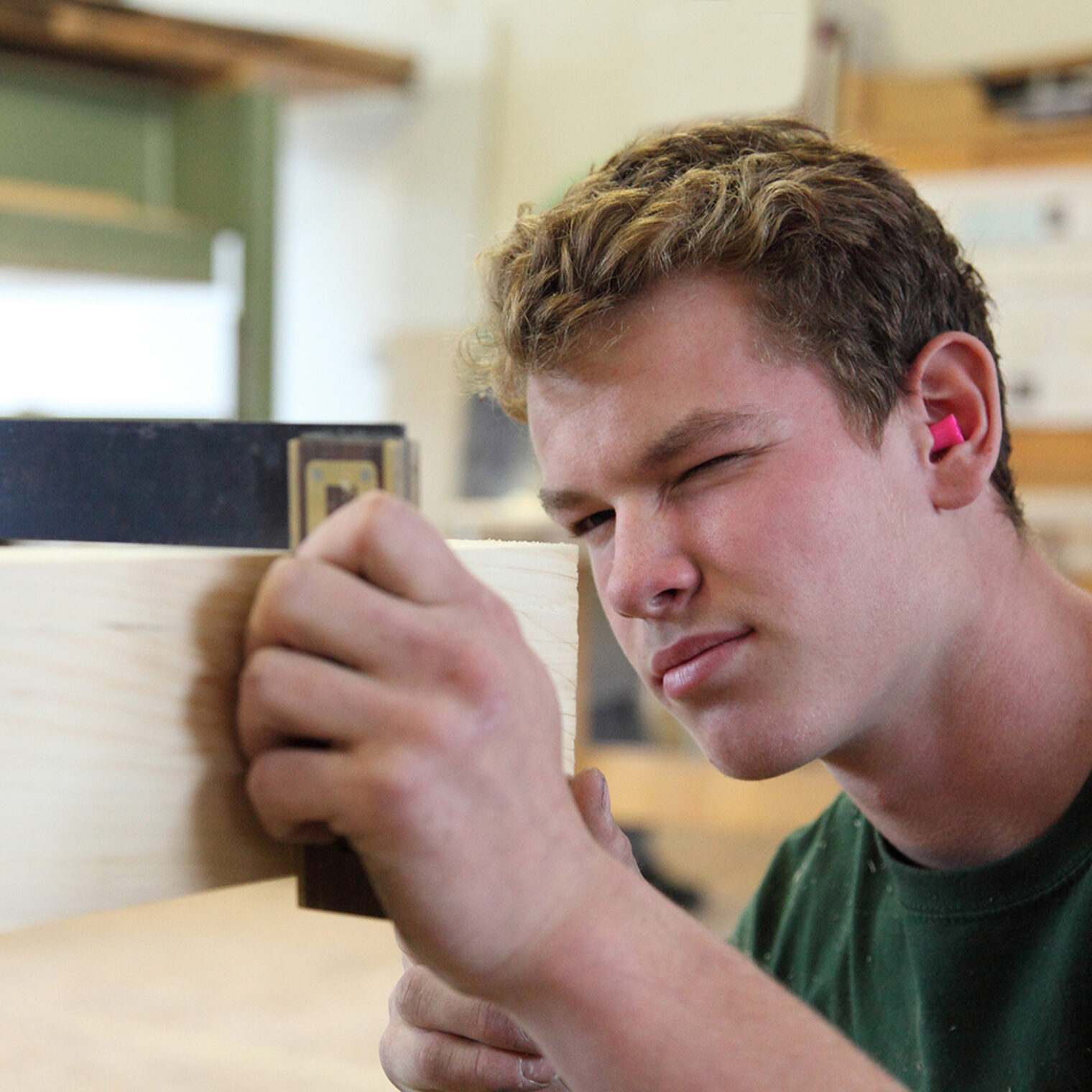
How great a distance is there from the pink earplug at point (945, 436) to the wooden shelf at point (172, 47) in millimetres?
2865

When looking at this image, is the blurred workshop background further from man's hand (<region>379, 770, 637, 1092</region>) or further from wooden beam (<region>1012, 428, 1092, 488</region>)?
man's hand (<region>379, 770, 637, 1092</region>)

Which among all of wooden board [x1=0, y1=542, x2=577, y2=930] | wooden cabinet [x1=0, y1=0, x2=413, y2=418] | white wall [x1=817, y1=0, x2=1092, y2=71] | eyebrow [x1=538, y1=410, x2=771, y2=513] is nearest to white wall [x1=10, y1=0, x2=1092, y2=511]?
A: white wall [x1=817, y1=0, x2=1092, y2=71]

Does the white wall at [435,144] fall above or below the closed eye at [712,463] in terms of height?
above

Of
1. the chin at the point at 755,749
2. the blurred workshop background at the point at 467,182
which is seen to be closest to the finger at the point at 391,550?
the chin at the point at 755,749

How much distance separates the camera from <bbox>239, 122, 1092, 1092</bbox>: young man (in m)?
0.78

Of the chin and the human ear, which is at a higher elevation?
the human ear

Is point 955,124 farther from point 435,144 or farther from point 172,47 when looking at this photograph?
point 172,47

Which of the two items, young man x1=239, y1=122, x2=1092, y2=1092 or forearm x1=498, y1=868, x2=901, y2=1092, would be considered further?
young man x1=239, y1=122, x2=1092, y2=1092

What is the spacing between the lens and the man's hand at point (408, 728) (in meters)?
0.42

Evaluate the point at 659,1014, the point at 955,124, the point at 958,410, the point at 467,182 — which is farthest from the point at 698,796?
the point at 659,1014

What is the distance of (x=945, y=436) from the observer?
3.02 ft

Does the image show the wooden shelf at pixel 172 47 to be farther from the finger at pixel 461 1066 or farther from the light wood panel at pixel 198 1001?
the finger at pixel 461 1066

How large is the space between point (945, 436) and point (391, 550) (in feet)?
2.01

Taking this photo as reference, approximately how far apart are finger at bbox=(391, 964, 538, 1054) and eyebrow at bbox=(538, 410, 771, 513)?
1.12ft
